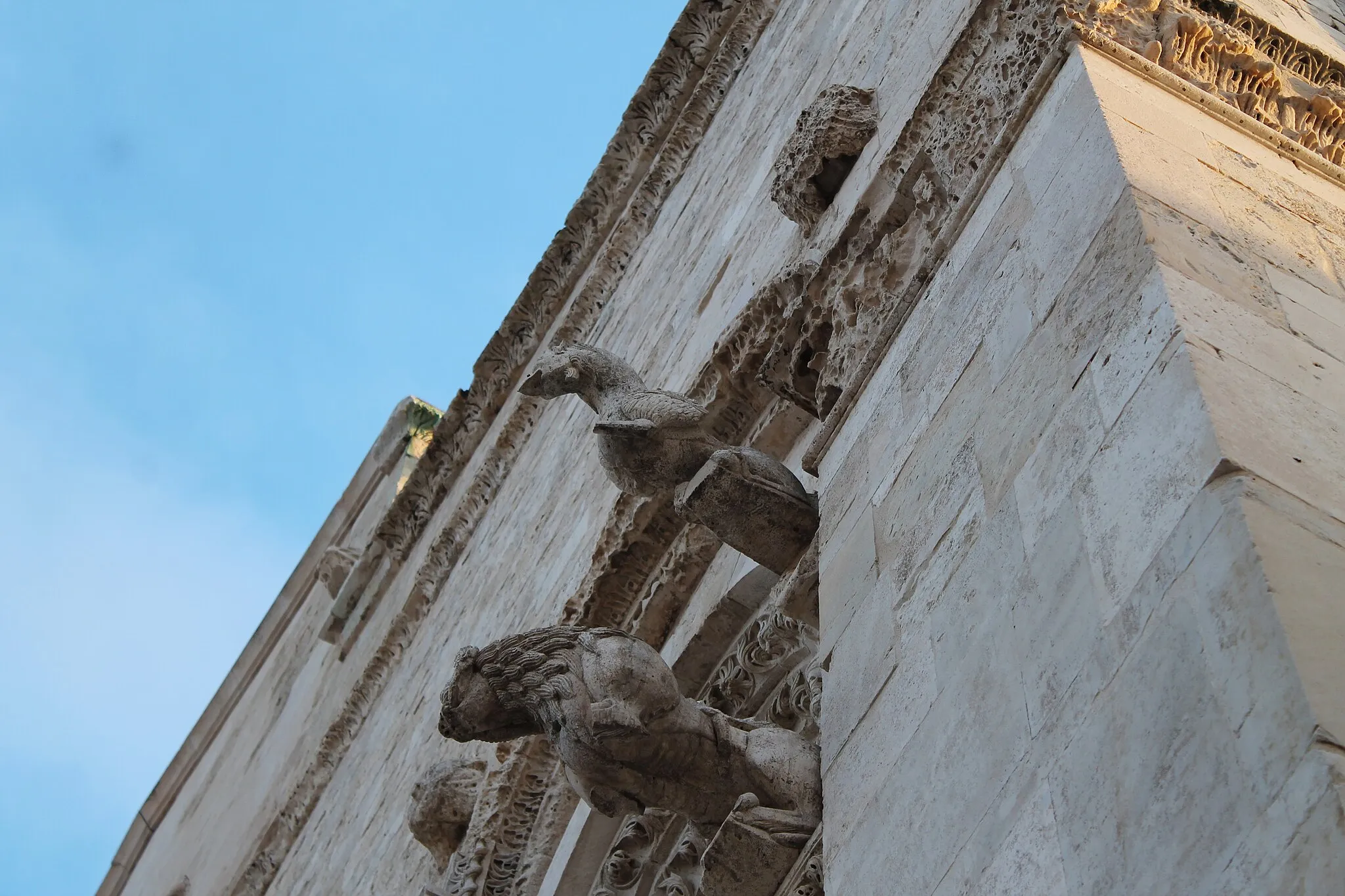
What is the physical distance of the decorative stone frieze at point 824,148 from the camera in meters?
5.20

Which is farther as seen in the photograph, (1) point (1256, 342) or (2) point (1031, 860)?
(1) point (1256, 342)

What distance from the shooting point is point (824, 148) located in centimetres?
521

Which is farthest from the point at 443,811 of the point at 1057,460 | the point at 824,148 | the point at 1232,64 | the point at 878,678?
the point at 1057,460

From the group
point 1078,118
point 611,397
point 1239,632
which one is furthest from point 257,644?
point 1239,632

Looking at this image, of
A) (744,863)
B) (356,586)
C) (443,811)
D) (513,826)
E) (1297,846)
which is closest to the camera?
(1297,846)

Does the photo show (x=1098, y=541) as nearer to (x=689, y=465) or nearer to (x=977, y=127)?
(x=977, y=127)

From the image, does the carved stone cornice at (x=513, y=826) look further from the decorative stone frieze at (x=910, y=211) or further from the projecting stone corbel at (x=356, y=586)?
the projecting stone corbel at (x=356, y=586)

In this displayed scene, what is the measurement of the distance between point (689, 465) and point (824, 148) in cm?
128

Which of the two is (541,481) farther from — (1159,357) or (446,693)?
(1159,357)

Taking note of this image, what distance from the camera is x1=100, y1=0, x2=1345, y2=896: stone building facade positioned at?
6.78 feet

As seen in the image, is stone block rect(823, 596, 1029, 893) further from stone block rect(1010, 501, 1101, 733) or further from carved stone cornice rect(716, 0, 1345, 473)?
carved stone cornice rect(716, 0, 1345, 473)

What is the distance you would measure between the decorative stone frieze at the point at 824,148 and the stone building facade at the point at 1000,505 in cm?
1

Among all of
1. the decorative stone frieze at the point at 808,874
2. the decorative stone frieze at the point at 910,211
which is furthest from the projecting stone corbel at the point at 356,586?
the decorative stone frieze at the point at 808,874

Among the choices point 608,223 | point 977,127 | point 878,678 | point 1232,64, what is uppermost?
point 608,223
